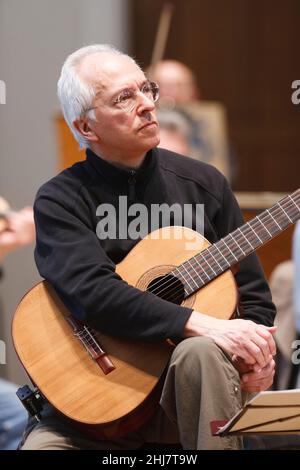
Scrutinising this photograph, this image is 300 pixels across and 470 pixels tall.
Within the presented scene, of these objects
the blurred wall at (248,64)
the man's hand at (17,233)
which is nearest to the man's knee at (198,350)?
the man's hand at (17,233)

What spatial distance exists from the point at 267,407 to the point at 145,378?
36 cm

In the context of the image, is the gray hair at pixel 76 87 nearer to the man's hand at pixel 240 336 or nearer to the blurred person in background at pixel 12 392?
the man's hand at pixel 240 336

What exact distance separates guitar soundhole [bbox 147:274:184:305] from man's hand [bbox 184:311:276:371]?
0.15 metres

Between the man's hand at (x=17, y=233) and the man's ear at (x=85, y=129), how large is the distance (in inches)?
40.1

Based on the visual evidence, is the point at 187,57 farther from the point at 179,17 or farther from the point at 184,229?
the point at 184,229

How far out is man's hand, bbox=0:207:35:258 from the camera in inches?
143

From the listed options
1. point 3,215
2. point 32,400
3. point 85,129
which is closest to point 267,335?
point 32,400

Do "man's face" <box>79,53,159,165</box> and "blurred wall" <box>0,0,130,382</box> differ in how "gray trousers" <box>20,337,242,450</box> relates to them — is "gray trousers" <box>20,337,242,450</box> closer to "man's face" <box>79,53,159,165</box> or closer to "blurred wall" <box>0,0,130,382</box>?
"man's face" <box>79,53,159,165</box>

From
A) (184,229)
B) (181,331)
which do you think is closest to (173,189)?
(184,229)

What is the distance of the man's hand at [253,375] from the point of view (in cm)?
242

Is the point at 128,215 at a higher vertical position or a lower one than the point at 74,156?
higher

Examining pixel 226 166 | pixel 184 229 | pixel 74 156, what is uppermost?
pixel 184 229

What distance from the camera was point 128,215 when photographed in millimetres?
2615

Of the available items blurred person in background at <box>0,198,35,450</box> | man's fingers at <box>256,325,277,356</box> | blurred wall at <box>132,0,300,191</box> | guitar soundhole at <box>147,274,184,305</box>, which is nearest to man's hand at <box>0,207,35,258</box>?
blurred person in background at <box>0,198,35,450</box>
